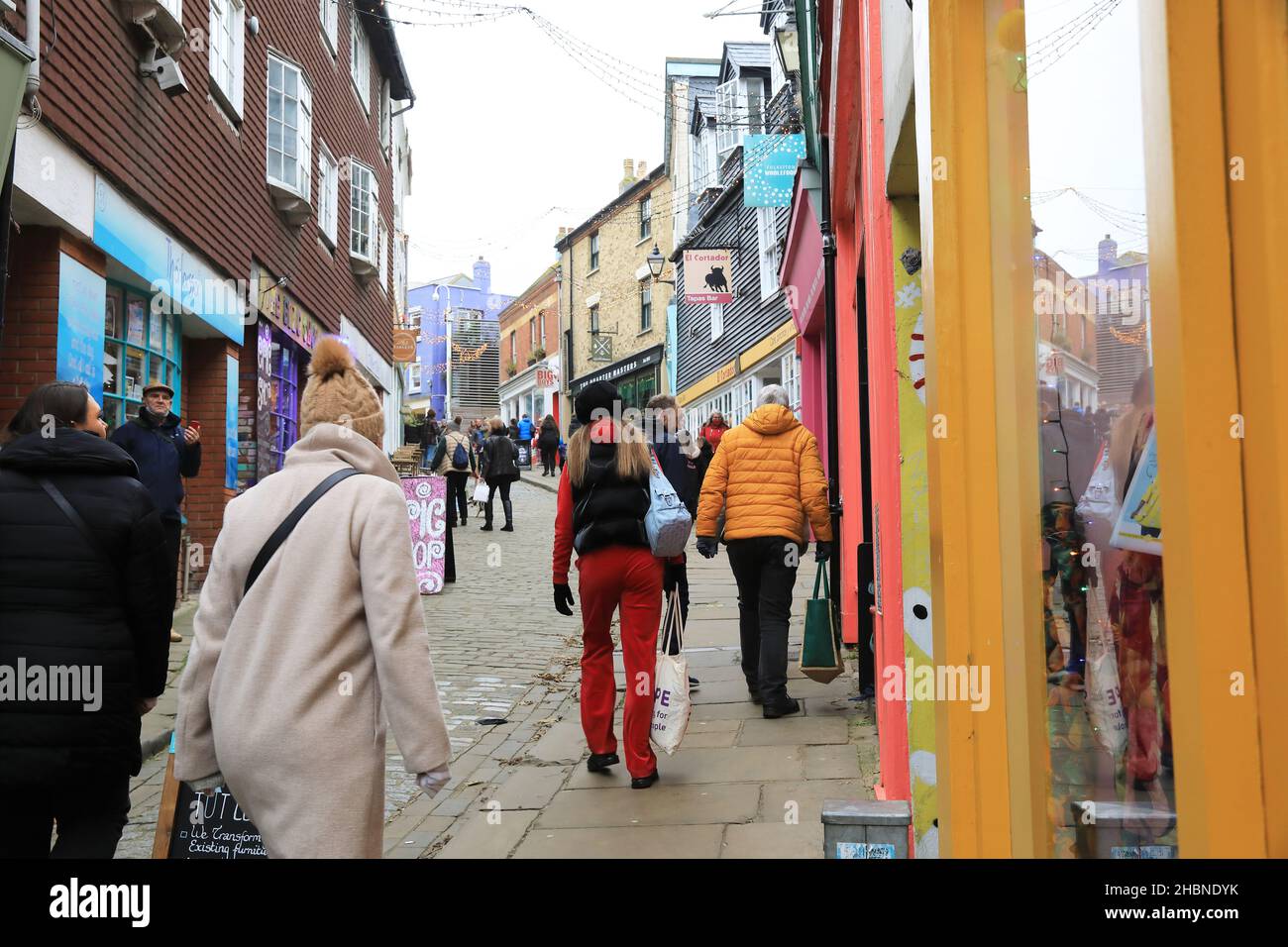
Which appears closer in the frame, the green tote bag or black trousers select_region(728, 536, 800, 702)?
the green tote bag

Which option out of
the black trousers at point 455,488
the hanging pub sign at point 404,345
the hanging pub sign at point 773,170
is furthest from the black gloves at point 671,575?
the hanging pub sign at point 404,345

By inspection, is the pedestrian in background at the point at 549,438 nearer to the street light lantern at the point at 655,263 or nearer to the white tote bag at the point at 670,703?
the street light lantern at the point at 655,263

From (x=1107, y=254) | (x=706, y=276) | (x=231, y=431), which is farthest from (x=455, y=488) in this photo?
(x=1107, y=254)

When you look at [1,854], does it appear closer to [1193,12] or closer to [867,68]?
[1193,12]

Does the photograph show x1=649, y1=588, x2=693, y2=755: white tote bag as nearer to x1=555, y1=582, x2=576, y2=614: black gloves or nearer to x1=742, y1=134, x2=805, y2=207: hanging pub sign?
x1=555, y1=582, x2=576, y2=614: black gloves

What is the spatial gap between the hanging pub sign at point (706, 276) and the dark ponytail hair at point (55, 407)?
18419 mm

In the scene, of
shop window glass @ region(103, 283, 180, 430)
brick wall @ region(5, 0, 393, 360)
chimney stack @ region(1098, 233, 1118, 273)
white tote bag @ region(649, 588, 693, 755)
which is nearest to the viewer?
chimney stack @ region(1098, 233, 1118, 273)

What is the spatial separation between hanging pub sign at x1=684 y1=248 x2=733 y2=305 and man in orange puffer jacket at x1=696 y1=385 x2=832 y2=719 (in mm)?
15366

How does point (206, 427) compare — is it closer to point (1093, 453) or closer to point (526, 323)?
point (1093, 453)

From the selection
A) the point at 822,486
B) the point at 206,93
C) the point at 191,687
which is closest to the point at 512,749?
the point at 822,486

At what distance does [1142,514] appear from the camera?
1.61 metres

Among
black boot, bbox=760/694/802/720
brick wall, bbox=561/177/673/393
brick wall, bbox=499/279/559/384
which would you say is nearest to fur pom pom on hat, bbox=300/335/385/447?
black boot, bbox=760/694/802/720

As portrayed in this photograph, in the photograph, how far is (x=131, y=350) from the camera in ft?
30.5

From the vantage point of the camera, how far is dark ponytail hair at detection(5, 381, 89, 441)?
3502 mm
